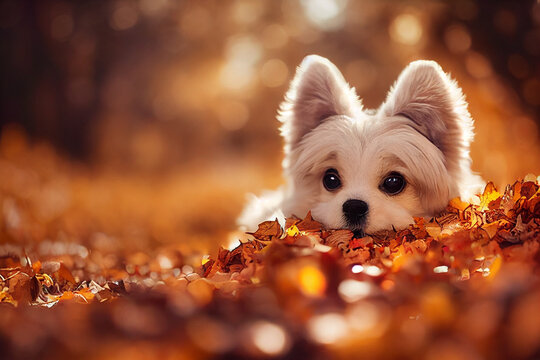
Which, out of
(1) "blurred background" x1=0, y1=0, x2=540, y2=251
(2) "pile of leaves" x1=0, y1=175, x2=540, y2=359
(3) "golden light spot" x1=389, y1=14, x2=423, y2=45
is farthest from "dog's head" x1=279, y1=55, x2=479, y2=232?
(3) "golden light spot" x1=389, y1=14, x2=423, y2=45

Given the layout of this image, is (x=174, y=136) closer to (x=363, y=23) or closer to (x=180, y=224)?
(x=180, y=224)

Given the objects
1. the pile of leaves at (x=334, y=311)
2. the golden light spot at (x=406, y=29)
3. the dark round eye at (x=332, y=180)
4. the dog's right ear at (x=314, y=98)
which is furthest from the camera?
the golden light spot at (x=406, y=29)

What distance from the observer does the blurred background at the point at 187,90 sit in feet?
13.6

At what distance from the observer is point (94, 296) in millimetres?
1994

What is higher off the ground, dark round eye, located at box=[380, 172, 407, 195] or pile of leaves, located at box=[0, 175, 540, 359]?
dark round eye, located at box=[380, 172, 407, 195]

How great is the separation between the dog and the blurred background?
5.61 feet

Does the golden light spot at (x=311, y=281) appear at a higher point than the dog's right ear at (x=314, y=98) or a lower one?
lower

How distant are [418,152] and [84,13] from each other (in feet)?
15.6

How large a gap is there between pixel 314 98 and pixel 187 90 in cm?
352

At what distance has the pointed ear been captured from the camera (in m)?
2.40

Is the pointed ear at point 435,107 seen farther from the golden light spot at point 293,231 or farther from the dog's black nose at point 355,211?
the golden light spot at point 293,231

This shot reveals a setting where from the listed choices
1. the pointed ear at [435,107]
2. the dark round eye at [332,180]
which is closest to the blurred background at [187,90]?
the pointed ear at [435,107]

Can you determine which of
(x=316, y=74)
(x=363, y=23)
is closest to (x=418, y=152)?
(x=316, y=74)

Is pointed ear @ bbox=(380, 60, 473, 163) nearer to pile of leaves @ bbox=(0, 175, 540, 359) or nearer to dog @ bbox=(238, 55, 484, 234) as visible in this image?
dog @ bbox=(238, 55, 484, 234)
